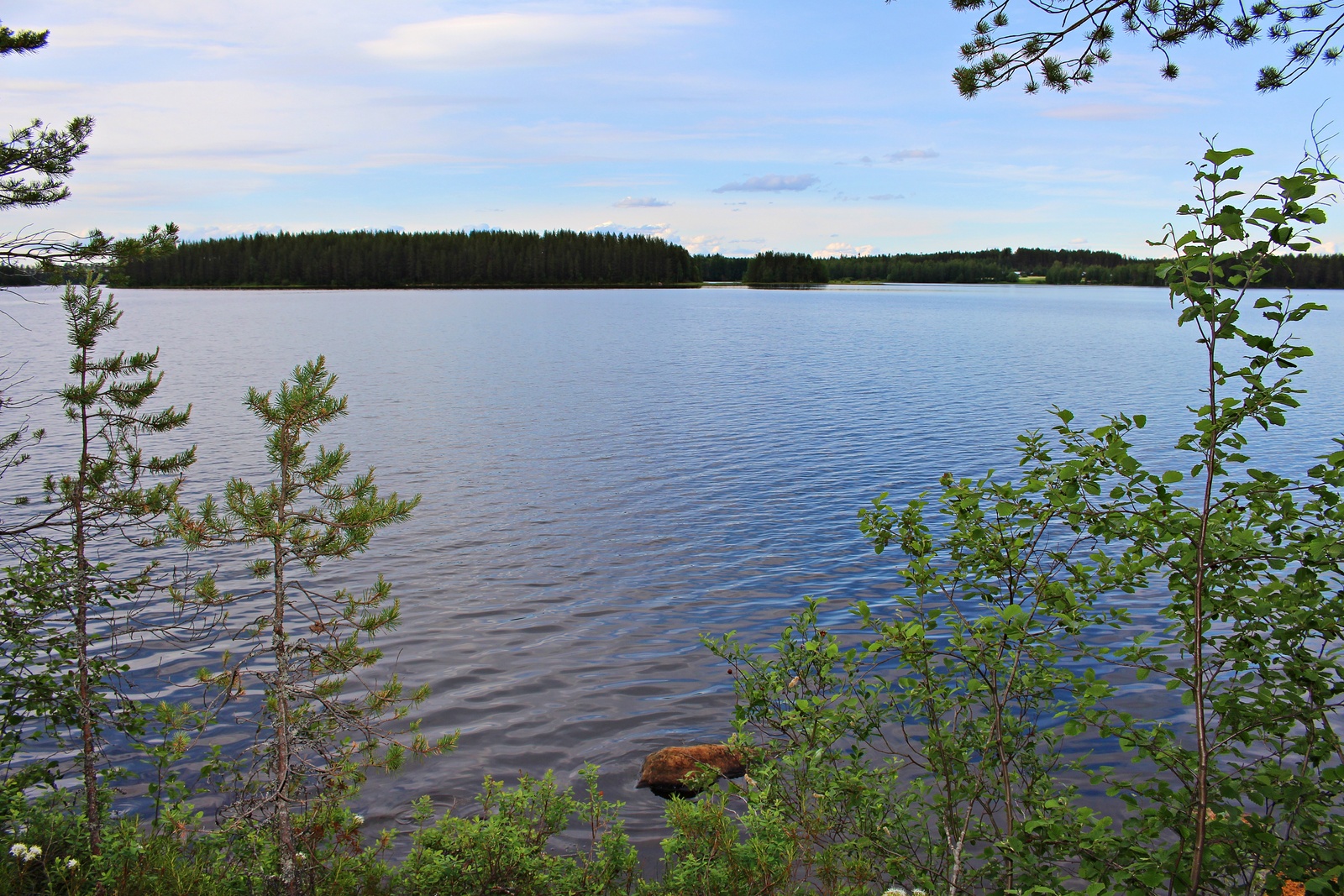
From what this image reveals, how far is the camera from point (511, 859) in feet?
18.3

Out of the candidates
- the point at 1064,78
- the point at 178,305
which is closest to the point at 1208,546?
the point at 1064,78

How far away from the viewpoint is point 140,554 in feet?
47.2

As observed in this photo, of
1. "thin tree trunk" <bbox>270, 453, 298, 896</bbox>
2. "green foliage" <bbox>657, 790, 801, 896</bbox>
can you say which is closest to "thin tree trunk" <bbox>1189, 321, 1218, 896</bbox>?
"green foliage" <bbox>657, 790, 801, 896</bbox>

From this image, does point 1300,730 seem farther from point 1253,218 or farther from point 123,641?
point 123,641

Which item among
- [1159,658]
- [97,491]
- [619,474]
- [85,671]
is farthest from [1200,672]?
[619,474]

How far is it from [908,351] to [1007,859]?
164 ft

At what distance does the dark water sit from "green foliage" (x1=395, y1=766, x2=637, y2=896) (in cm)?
167

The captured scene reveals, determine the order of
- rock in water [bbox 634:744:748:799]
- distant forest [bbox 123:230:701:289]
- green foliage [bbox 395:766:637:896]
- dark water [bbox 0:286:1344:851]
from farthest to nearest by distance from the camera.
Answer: distant forest [bbox 123:230:701:289]
dark water [bbox 0:286:1344:851]
rock in water [bbox 634:744:748:799]
green foliage [bbox 395:766:637:896]

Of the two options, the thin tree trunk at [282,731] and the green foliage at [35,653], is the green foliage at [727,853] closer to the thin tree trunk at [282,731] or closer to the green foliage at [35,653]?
the thin tree trunk at [282,731]

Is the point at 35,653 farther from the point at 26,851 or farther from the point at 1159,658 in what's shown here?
the point at 1159,658

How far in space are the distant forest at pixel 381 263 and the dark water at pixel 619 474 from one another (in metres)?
127

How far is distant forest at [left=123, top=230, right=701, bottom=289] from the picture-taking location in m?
178

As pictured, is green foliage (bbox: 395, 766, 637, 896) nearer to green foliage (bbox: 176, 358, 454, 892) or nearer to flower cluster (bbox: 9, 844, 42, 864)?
green foliage (bbox: 176, 358, 454, 892)

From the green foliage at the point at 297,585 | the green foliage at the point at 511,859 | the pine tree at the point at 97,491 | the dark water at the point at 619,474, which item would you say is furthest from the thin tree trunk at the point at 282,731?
the dark water at the point at 619,474
